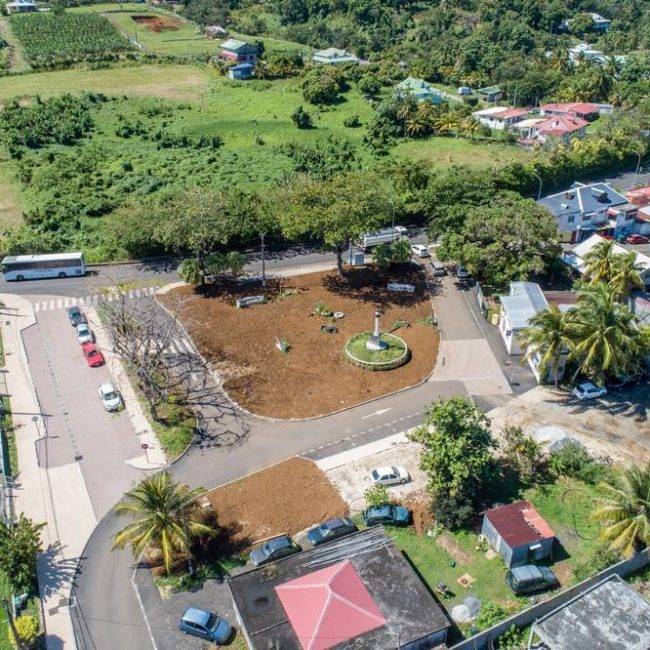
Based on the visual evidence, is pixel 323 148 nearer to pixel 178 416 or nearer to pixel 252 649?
pixel 178 416

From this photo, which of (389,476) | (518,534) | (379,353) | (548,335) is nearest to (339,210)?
(379,353)

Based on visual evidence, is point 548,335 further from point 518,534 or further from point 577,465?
point 518,534

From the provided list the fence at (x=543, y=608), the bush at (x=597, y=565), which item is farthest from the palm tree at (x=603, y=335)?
the fence at (x=543, y=608)

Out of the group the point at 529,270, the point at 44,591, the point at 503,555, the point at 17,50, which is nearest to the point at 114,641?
the point at 44,591

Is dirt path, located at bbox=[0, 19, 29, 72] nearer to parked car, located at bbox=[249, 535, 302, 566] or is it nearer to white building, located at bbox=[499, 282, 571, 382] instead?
white building, located at bbox=[499, 282, 571, 382]

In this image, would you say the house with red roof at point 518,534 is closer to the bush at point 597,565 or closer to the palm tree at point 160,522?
the bush at point 597,565

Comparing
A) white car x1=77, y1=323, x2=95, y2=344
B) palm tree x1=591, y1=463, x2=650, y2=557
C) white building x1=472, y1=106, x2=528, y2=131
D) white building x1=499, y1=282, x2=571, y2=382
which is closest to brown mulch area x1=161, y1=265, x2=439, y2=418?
white building x1=499, y1=282, x2=571, y2=382
